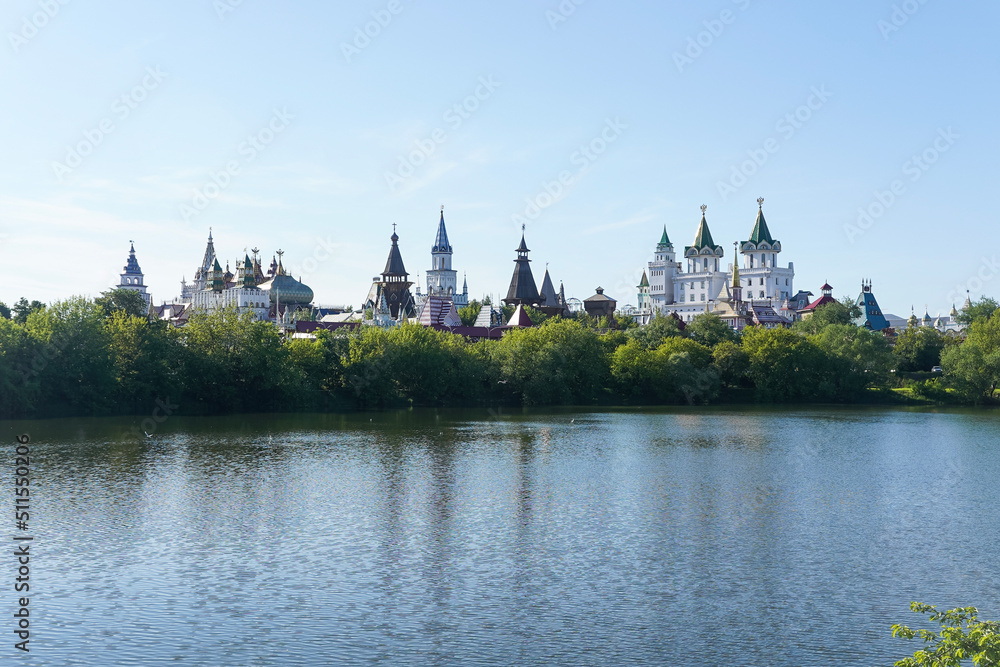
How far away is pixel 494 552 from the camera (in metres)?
18.9

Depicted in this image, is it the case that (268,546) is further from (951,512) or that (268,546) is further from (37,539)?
(951,512)

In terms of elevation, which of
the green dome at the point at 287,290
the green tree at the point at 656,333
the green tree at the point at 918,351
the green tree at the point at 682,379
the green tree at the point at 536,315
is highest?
the green dome at the point at 287,290

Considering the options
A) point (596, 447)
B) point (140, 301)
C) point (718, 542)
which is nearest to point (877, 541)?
point (718, 542)

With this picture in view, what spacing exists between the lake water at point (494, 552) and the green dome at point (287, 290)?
9649cm

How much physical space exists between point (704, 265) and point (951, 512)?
459 ft

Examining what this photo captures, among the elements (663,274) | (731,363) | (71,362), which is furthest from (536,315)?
(663,274)

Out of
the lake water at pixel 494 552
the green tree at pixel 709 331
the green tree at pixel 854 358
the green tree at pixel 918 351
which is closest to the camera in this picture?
the lake water at pixel 494 552

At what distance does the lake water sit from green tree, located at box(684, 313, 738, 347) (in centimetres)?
3651

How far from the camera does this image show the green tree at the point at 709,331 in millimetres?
72000

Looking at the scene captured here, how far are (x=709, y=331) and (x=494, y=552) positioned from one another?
56.3m

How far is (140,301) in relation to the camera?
84.2 m

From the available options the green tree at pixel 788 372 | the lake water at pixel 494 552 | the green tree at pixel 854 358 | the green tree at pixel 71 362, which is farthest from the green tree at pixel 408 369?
the green tree at pixel 854 358

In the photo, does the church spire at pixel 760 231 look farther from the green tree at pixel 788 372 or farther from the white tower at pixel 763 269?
the green tree at pixel 788 372

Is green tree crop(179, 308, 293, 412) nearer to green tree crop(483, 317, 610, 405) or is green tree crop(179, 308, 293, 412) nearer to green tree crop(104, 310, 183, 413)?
green tree crop(104, 310, 183, 413)
